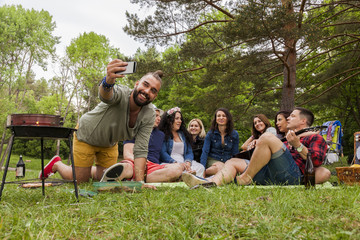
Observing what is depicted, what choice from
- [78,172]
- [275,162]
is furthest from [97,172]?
[275,162]

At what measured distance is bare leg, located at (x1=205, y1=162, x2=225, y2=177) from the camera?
16.5 feet

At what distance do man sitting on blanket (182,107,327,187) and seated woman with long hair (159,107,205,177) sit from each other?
1.67 meters

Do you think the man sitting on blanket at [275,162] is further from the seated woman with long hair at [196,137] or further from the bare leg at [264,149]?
the seated woman with long hair at [196,137]

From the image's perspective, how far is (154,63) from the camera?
9094 millimetres

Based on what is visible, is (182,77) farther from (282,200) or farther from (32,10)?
(32,10)

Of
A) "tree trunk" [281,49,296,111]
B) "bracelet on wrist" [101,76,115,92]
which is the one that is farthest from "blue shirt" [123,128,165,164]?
"tree trunk" [281,49,296,111]

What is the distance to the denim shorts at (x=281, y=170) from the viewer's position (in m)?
3.41

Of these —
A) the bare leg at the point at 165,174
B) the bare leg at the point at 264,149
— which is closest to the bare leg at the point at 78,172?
the bare leg at the point at 165,174

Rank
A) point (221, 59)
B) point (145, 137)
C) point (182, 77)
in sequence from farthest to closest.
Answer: point (182, 77)
point (221, 59)
point (145, 137)

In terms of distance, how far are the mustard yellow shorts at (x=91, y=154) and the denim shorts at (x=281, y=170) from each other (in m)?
2.29

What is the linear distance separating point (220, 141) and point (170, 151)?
997 millimetres

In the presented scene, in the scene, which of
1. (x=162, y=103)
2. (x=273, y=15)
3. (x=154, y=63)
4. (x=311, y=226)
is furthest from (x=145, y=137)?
(x=162, y=103)

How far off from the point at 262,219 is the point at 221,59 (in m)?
7.80

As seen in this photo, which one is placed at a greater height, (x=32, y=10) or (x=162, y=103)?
(x=32, y=10)
